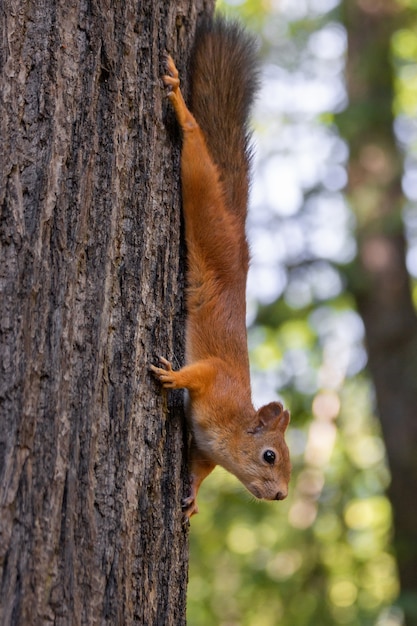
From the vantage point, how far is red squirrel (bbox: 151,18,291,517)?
8.40ft

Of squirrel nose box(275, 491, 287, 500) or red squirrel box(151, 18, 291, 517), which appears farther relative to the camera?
squirrel nose box(275, 491, 287, 500)

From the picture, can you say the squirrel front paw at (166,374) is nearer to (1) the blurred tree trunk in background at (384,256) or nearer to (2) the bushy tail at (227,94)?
(2) the bushy tail at (227,94)

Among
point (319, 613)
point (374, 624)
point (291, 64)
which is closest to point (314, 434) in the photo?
point (319, 613)

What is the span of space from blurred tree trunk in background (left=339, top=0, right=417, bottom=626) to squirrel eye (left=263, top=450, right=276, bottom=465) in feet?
10.1

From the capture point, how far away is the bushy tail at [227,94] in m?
2.70

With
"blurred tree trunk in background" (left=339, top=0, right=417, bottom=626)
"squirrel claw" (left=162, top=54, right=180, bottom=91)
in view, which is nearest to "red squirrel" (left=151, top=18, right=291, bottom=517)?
"squirrel claw" (left=162, top=54, right=180, bottom=91)

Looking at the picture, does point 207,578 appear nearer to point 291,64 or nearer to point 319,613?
point 319,613

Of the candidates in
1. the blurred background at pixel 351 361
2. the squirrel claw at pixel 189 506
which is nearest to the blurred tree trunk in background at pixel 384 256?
the blurred background at pixel 351 361

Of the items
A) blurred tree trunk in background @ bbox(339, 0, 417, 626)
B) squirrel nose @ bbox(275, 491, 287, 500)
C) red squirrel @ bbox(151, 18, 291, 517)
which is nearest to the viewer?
red squirrel @ bbox(151, 18, 291, 517)

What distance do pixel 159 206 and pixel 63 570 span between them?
1070 mm

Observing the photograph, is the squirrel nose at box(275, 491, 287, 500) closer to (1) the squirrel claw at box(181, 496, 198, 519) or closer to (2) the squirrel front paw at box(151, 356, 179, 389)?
(1) the squirrel claw at box(181, 496, 198, 519)

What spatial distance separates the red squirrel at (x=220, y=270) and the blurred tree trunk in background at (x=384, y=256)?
3135 millimetres

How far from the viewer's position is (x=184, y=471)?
2320mm

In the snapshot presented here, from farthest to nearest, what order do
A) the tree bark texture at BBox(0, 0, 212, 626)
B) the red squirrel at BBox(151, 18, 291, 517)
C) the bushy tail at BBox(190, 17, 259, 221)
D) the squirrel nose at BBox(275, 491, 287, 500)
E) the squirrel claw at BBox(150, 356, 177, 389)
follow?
the squirrel nose at BBox(275, 491, 287, 500)
the bushy tail at BBox(190, 17, 259, 221)
the red squirrel at BBox(151, 18, 291, 517)
the squirrel claw at BBox(150, 356, 177, 389)
the tree bark texture at BBox(0, 0, 212, 626)
